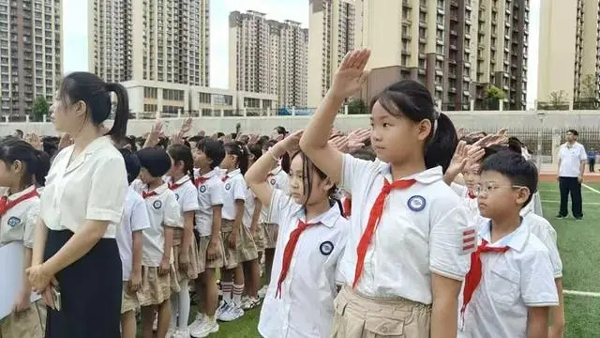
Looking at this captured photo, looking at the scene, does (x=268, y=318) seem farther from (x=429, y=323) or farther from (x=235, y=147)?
(x=235, y=147)

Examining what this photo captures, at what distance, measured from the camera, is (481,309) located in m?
2.06

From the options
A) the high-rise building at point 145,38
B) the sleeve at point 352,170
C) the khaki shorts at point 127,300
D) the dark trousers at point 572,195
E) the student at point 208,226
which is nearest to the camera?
the sleeve at point 352,170

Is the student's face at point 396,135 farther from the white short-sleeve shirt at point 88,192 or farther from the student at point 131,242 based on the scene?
the student at point 131,242

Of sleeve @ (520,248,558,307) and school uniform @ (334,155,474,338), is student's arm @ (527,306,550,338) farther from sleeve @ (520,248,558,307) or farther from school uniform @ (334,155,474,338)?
school uniform @ (334,155,474,338)

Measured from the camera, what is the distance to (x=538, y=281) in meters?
1.98

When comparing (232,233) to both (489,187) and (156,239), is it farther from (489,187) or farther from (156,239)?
(489,187)

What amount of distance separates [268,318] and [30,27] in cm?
6153

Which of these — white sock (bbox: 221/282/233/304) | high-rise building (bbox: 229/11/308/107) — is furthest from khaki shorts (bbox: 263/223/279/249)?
high-rise building (bbox: 229/11/308/107)

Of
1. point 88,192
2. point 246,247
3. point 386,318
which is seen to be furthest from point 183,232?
point 386,318

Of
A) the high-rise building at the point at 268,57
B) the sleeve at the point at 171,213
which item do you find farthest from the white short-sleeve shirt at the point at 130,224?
the high-rise building at the point at 268,57

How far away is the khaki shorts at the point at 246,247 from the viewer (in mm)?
4613

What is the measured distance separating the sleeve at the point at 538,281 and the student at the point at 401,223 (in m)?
0.60

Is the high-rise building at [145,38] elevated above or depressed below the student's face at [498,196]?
above

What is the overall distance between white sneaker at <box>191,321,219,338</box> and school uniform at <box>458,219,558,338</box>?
2.36m
